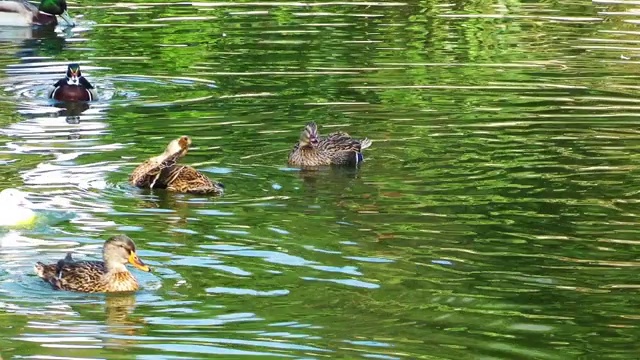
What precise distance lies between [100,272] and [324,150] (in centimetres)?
601

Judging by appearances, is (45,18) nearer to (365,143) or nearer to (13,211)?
(365,143)

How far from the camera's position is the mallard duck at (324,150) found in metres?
18.8

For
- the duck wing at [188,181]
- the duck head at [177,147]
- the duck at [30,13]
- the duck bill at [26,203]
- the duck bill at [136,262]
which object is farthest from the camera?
the duck at [30,13]

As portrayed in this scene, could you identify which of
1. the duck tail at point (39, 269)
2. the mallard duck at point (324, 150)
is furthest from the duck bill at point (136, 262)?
the mallard duck at point (324, 150)

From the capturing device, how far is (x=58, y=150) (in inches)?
771

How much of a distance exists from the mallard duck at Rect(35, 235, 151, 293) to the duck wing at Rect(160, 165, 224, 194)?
3724 mm

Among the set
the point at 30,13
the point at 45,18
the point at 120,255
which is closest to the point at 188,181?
the point at 120,255

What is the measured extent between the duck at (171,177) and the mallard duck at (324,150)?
5.14 feet

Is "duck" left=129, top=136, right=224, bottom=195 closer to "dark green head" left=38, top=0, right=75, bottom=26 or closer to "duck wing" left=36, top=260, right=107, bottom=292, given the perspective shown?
"duck wing" left=36, top=260, right=107, bottom=292

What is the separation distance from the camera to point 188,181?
17281mm

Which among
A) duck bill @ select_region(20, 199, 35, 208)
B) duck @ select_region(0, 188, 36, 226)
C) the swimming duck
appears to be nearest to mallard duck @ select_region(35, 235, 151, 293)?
duck @ select_region(0, 188, 36, 226)

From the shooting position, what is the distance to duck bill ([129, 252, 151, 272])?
13.4 m

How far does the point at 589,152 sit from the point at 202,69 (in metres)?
8.63

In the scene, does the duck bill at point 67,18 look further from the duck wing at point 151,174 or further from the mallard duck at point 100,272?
the mallard duck at point 100,272
